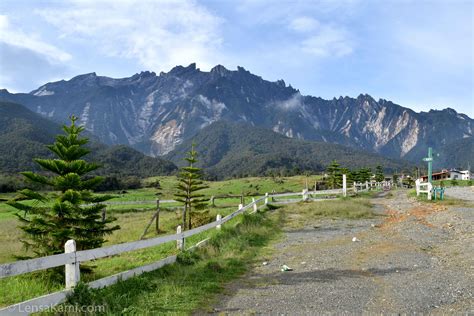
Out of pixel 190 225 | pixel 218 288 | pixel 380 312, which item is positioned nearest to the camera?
pixel 380 312

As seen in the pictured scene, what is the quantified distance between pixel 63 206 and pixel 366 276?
8272mm

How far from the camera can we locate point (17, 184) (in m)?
84.9

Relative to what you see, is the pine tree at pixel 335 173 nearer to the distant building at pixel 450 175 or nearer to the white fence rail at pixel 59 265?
the white fence rail at pixel 59 265

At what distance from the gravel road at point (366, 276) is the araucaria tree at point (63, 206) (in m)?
4.79

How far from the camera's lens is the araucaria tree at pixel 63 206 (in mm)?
11180

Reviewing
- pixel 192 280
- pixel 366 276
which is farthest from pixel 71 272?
pixel 366 276

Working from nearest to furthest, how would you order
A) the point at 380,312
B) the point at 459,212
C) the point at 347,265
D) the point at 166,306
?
the point at 380,312 → the point at 166,306 → the point at 347,265 → the point at 459,212

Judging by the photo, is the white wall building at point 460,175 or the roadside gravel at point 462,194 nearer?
the roadside gravel at point 462,194

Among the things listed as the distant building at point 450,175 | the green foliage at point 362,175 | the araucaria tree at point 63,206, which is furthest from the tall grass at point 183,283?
the distant building at point 450,175

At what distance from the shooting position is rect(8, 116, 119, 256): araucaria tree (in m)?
11.2

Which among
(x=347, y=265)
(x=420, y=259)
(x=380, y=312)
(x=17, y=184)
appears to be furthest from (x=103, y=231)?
(x=17, y=184)

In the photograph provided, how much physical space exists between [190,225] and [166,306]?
2008cm

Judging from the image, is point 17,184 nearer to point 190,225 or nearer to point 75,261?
point 190,225

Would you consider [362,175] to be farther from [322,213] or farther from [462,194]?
[322,213]
